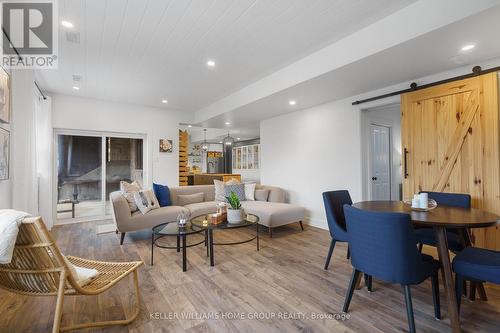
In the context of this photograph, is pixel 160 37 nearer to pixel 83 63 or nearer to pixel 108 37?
pixel 108 37

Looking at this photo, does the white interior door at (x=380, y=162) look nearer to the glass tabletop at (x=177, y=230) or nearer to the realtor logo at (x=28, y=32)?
the glass tabletop at (x=177, y=230)

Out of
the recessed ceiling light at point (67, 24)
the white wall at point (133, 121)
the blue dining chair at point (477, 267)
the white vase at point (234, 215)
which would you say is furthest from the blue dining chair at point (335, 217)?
the white wall at point (133, 121)

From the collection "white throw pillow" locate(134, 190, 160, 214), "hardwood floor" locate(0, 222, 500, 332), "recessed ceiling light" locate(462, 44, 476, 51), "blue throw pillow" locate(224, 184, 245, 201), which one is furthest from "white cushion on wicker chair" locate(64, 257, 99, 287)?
"recessed ceiling light" locate(462, 44, 476, 51)

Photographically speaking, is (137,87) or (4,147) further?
(137,87)

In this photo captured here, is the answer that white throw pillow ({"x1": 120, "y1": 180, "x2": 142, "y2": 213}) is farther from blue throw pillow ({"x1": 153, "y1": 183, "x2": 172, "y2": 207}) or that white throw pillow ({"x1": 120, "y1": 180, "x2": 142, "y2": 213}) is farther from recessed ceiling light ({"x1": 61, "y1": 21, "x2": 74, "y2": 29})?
recessed ceiling light ({"x1": 61, "y1": 21, "x2": 74, "y2": 29})

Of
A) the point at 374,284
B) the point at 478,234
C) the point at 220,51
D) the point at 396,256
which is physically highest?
the point at 220,51

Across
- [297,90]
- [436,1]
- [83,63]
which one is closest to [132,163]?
[83,63]

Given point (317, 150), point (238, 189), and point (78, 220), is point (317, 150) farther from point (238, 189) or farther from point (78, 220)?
point (78, 220)

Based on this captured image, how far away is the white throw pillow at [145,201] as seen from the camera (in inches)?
147

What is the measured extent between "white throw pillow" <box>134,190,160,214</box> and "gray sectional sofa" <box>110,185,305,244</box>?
76 millimetres

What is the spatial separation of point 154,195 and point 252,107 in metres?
2.42

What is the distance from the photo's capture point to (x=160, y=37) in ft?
8.73

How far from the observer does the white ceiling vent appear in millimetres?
2553

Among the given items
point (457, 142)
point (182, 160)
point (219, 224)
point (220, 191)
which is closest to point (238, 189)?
point (220, 191)
